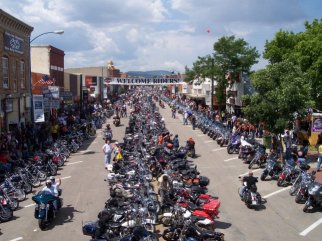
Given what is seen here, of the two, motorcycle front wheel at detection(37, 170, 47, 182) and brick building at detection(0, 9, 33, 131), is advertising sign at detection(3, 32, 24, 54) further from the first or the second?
motorcycle front wheel at detection(37, 170, 47, 182)

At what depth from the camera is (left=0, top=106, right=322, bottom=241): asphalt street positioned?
1340 cm

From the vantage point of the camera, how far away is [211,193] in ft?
60.7

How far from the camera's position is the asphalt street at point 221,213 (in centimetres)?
1340

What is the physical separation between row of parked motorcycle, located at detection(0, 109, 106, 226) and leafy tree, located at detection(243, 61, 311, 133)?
10321 millimetres

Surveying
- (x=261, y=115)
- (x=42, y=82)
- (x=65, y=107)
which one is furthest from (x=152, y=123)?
(x=65, y=107)

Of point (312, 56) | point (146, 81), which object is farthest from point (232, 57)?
point (146, 81)

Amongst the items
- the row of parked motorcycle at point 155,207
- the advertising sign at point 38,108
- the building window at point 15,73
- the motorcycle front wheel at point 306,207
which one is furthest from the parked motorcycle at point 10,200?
the building window at point 15,73

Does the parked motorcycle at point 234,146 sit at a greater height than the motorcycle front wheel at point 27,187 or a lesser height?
greater

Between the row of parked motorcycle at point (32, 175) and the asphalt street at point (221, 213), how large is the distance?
1.08ft

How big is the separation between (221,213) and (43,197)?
5.71 metres

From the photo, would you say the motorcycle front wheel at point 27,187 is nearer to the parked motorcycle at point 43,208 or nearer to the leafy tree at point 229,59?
the parked motorcycle at point 43,208

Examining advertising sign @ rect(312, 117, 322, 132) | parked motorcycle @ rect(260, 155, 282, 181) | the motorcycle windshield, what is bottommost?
parked motorcycle @ rect(260, 155, 282, 181)

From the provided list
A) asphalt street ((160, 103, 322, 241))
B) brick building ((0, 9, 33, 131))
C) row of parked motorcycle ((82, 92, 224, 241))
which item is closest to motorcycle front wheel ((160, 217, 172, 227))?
row of parked motorcycle ((82, 92, 224, 241))

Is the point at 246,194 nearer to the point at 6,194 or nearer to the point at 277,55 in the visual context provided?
the point at 6,194
